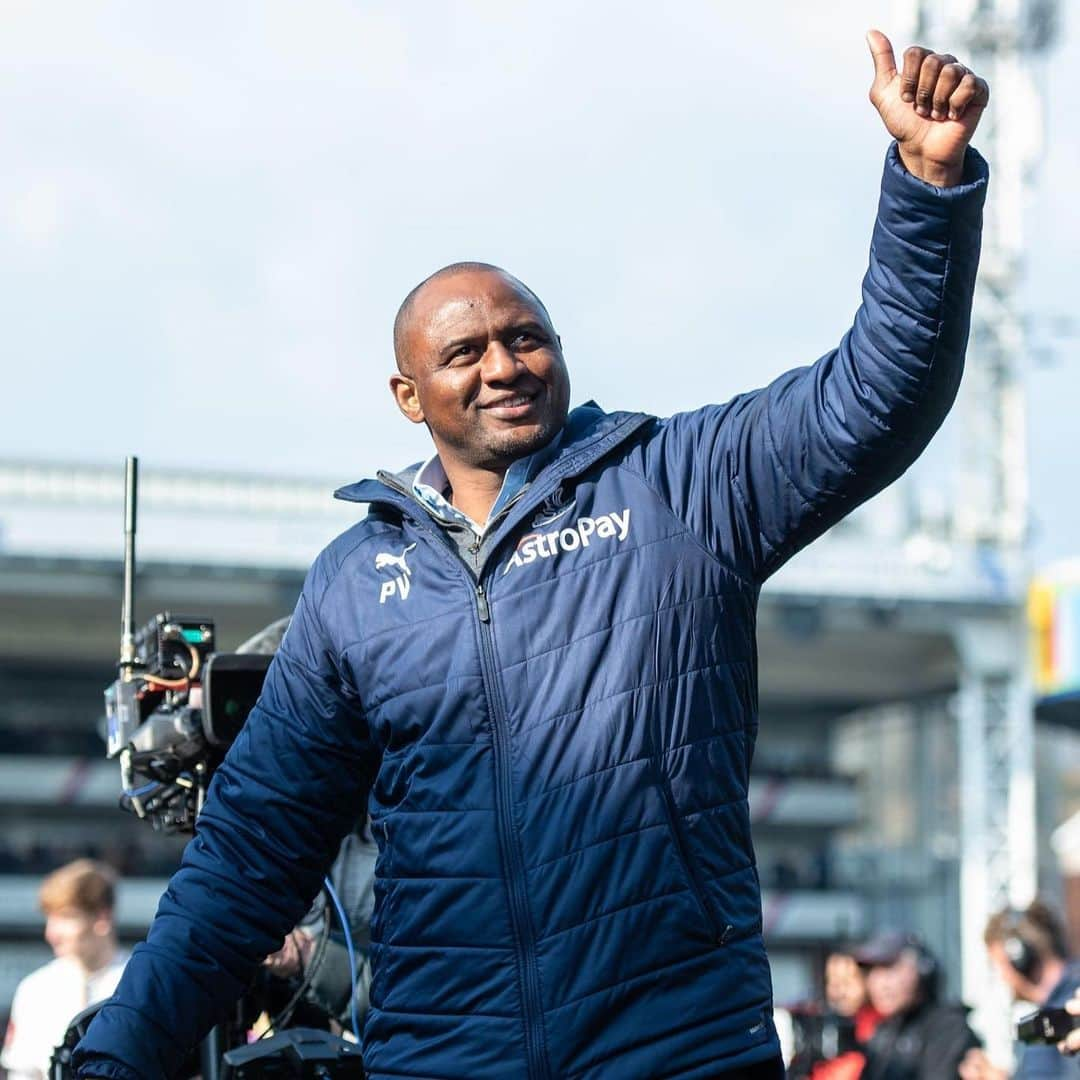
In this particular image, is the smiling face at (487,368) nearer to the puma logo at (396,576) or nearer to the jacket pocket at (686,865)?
the puma logo at (396,576)

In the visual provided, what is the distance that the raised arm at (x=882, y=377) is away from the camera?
2512 millimetres

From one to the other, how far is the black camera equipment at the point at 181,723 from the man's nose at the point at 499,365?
126 cm

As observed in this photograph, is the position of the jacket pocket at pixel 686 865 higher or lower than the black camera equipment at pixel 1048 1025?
higher

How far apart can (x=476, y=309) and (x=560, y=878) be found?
0.80m

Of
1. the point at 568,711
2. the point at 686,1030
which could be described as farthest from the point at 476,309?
the point at 686,1030

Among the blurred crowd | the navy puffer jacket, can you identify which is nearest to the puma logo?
the navy puffer jacket

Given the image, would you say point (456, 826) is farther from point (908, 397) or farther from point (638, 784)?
point (908, 397)

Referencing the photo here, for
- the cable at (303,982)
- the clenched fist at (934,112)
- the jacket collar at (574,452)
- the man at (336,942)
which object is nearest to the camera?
the clenched fist at (934,112)

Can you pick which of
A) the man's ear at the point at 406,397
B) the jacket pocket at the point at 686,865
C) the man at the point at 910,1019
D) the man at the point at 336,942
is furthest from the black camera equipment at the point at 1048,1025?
the man at the point at 910,1019

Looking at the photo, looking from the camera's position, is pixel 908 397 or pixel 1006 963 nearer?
pixel 908 397

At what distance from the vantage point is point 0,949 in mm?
31078

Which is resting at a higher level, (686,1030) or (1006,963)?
(686,1030)

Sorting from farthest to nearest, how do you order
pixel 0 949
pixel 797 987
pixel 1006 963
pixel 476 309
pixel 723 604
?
pixel 797 987, pixel 0 949, pixel 1006 963, pixel 476 309, pixel 723 604

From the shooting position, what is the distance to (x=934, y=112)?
2.51 meters
